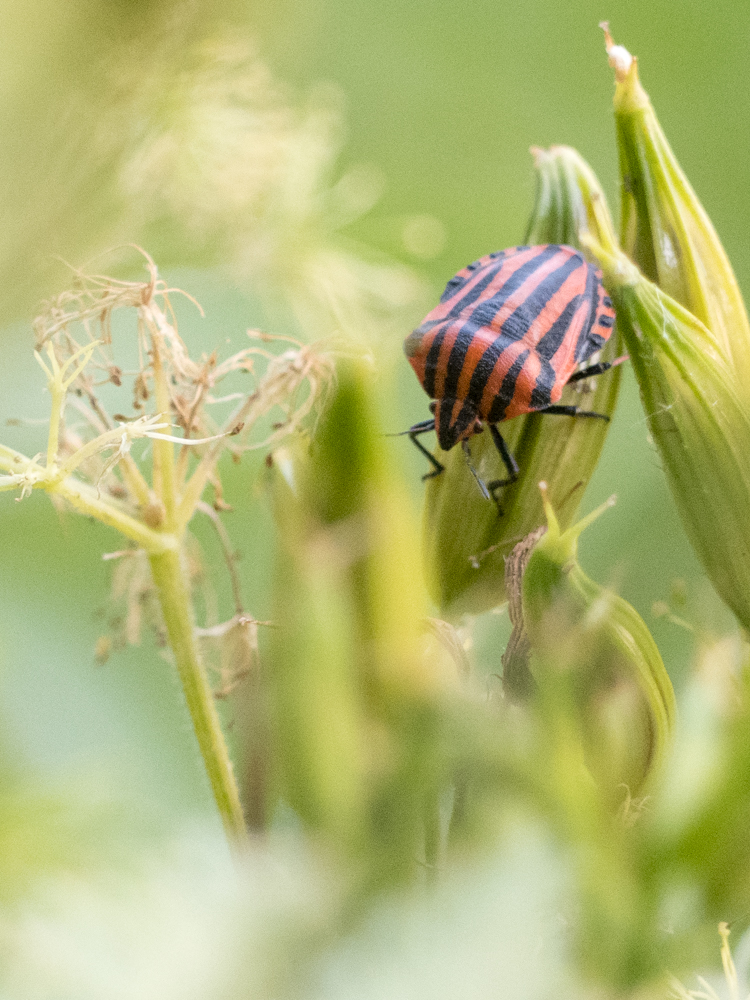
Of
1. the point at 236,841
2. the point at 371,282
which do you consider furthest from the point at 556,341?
the point at 371,282

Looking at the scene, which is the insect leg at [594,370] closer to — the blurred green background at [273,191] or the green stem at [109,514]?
the blurred green background at [273,191]

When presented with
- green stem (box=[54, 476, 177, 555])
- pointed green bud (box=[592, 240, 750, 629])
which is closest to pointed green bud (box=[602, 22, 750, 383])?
pointed green bud (box=[592, 240, 750, 629])

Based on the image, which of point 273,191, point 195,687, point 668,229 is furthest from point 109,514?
point 273,191

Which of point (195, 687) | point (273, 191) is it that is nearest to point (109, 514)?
point (195, 687)

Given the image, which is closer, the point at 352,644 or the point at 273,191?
the point at 352,644

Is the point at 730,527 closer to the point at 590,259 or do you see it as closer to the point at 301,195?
the point at 590,259

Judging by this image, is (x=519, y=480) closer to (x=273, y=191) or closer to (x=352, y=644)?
(x=352, y=644)

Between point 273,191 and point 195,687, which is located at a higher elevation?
point 273,191
